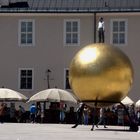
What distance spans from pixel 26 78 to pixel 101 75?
20936 mm

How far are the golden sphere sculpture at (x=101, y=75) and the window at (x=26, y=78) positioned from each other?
19689 millimetres

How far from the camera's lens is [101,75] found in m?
23.4

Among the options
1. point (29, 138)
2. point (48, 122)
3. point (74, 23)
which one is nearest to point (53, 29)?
point (74, 23)

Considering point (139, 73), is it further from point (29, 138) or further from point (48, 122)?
point (29, 138)

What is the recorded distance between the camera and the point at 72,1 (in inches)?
1831

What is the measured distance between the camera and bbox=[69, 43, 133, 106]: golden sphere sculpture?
23.5m

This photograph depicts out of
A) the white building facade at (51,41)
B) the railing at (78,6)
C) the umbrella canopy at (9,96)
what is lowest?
the umbrella canopy at (9,96)

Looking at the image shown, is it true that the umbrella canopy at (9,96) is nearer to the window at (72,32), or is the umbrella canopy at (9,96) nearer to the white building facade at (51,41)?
the white building facade at (51,41)

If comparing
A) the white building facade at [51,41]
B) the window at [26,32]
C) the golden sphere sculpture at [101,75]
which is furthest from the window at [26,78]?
the golden sphere sculpture at [101,75]

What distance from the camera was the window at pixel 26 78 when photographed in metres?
43.9

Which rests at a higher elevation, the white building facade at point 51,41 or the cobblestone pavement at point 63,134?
the white building facade at point 51,41

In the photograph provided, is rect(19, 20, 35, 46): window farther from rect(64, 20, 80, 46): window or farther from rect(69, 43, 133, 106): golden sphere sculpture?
rect(69, 43, 133, 106): golden sphere sculpture

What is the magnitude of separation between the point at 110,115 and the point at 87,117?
2338 mm

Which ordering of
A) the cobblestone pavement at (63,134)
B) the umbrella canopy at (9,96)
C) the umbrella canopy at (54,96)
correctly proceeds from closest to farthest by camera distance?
1. the cobblestone pavement at (63,134)
2. the umbrella canopy at (54,96)
3. the umbrella canopy at (9,96)
